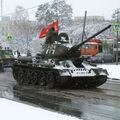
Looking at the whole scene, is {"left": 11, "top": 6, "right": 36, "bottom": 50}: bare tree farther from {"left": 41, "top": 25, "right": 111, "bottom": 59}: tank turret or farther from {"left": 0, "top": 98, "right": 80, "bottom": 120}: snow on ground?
{"left": 0, "top": 98, "right": 80, "bottom": 120}: snow on ground

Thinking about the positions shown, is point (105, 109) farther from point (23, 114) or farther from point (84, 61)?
point (84, 61)

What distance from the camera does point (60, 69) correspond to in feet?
56.6

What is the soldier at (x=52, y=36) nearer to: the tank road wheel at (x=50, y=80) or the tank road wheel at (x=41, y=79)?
the tank road wheel at (x=41, y=79)

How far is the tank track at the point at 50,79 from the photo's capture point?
17594mm

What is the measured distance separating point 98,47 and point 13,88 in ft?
112

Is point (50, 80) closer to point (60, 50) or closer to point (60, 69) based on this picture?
point (60, 69)

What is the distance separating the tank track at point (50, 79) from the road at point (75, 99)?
0.32 meters

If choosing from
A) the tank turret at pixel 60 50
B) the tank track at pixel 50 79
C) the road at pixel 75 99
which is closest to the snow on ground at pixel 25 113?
the road at pixel 75 99

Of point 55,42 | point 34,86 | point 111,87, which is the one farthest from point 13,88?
point 111,87

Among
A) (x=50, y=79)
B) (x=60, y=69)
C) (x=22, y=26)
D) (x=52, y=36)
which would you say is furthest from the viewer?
(x=22, y=26)

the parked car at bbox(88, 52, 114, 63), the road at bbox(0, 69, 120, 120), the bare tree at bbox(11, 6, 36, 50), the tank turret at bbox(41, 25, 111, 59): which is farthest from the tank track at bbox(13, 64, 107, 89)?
the bare tree at bbox(11, 6, 36, 50)

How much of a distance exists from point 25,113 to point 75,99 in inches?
137

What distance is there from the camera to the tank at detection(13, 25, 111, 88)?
57.4 feet

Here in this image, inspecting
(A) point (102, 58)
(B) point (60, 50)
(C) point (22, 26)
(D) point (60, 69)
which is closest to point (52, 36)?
(B) point (60, 50)
